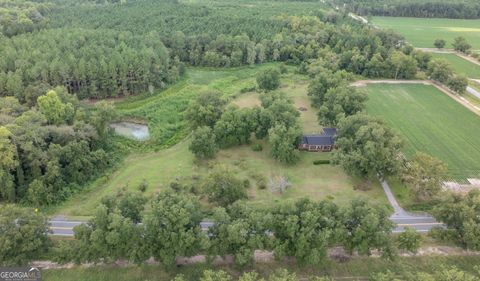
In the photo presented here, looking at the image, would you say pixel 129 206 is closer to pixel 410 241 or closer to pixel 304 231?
pixel 304 231

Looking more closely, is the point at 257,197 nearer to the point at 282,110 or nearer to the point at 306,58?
the point at 282,110

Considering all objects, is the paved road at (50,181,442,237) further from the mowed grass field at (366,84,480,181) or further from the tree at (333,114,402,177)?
the mowed grass field at (366,84,480,181)

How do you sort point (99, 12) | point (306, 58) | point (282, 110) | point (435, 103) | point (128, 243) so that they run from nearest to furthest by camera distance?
point (128, 243) → point (282, 110) → point (435, 103) → point (306, 58) → point (99, 12)

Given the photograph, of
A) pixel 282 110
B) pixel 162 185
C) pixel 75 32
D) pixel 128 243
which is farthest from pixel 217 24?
pixel 128 243

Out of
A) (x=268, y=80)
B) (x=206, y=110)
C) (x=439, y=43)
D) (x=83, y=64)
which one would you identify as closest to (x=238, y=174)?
(x=206, y=110)

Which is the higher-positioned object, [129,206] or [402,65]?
[402,65]

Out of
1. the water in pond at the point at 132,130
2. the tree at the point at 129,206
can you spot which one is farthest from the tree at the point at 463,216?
the water in pond at the point at 132,130
